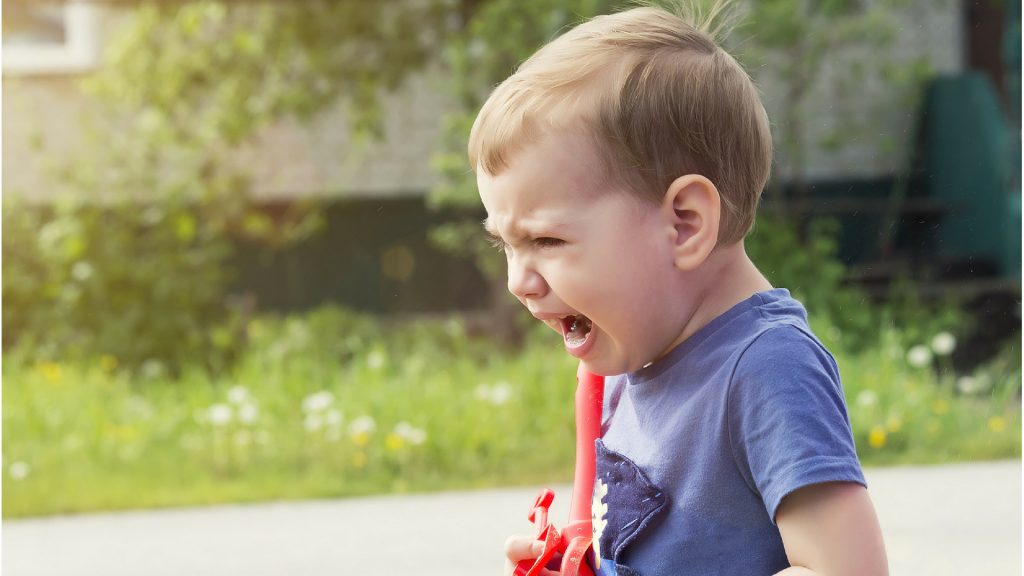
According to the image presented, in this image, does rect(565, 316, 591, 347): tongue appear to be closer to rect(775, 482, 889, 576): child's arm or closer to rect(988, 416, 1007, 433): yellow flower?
rect(775, 482, 889, 576): child's arm

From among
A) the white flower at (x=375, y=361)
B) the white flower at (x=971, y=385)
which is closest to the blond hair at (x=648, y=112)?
the white flower at (x=971, y=385)

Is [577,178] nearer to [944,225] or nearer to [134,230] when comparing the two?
[134,230]

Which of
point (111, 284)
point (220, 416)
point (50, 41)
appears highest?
point (50, 41)

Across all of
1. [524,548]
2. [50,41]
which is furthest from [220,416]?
[50,41]

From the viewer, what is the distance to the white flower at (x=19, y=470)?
4160mm

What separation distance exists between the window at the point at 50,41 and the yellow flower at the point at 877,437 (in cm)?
490

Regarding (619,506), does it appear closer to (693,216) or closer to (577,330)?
(577,330)

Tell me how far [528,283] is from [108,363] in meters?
4.73

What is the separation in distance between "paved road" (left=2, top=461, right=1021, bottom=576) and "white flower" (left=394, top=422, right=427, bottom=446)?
28cm

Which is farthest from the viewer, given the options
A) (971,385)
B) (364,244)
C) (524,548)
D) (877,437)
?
(364,244)

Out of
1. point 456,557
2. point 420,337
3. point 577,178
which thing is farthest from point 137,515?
point 577,178

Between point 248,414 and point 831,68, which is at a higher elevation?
point 831,68

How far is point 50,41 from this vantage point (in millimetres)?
7207

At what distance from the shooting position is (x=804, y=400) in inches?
40.9
